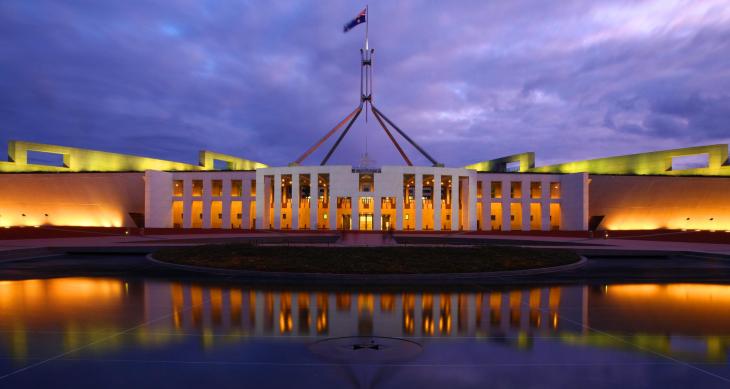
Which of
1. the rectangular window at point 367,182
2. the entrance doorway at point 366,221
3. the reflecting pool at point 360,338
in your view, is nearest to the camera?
the reflecting pool at point 360,338

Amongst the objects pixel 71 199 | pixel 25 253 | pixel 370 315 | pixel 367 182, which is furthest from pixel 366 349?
pixel 71 199

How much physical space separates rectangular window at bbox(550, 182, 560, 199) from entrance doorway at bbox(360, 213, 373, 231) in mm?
20603

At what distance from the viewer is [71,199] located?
49062 millimetres

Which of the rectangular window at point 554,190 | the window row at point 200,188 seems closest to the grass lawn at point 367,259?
the rectangular window at point 554,190

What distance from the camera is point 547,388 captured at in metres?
5.54

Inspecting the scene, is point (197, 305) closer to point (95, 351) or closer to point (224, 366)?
point (95, 351)

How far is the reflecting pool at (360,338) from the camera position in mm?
5918

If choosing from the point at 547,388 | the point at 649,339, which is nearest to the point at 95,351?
the point at 547,388

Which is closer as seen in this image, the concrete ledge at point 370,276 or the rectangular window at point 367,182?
the concrete ledge at point 370,276

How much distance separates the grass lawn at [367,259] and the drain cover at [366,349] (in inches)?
299

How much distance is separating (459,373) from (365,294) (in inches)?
244

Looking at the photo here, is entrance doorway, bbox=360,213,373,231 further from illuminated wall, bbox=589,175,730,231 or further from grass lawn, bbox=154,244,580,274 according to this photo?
grass lawn, bbox=154,244,580,274

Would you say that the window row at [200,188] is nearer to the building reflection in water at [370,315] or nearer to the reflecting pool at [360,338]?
the building reflection in water at [370,315]

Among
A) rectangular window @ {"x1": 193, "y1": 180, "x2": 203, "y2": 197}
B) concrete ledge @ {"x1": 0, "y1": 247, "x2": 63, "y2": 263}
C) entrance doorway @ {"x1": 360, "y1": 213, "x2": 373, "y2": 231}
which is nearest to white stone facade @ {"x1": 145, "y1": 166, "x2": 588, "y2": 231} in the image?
entrance doorway @ {"x1": 360, "y1": 213, "x2": 373, "y2": 231}
